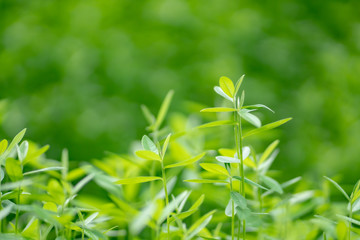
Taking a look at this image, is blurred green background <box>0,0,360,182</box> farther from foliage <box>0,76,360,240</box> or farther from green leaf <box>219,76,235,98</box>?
green leaf <box>219,76,235,98</box>

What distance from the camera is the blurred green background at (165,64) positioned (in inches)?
74.9

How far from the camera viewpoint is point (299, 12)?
2402 millimetres

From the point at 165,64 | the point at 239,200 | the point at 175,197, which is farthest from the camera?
the point at 165,64

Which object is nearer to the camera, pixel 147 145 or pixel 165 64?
pixel 147 145

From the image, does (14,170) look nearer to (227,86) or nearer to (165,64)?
(227,86)

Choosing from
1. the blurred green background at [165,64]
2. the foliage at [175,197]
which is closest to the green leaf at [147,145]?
the foliage at [175,197]

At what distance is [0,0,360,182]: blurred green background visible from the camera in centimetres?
190

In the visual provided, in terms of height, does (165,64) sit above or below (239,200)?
above

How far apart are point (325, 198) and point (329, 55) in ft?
5.77

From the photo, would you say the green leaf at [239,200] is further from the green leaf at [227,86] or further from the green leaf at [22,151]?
the green leaf at [22,151]

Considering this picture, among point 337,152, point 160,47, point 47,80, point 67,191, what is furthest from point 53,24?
point 67,191

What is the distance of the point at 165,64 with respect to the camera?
218 centimetres

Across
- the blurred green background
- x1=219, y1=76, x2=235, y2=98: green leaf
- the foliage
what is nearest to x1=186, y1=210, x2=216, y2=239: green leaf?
the foliage

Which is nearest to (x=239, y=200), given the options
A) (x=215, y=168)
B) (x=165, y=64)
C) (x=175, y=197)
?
(x=215, y=168)
